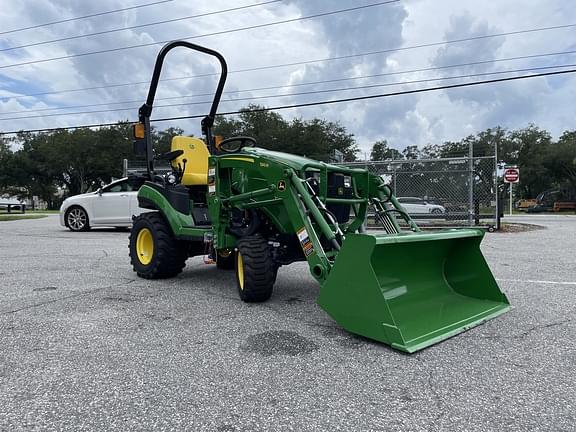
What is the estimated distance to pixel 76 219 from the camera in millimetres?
13383

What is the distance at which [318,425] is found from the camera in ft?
7.41

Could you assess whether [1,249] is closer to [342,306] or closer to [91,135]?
[342,306]

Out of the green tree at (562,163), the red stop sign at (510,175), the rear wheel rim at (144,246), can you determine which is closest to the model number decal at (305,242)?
the rear wheel rim at (144,246)

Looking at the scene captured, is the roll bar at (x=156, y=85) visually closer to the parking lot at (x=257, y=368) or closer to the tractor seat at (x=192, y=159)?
the tractor seat at (x=192, y=159)

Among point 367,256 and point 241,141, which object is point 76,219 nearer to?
point 241,141

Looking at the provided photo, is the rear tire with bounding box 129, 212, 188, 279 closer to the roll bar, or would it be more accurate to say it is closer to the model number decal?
the roll bar

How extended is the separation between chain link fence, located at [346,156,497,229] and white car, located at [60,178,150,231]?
247 inches

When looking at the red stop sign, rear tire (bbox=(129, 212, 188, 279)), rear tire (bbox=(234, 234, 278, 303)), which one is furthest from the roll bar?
the red stop sign

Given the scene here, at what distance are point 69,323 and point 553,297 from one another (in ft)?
15.7

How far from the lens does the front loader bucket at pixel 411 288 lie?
10.8ft

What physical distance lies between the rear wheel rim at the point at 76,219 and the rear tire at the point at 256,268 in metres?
10.3

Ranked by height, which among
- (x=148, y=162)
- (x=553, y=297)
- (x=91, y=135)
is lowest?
(x=553, y=297)

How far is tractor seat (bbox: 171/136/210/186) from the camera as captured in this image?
6.05 meters

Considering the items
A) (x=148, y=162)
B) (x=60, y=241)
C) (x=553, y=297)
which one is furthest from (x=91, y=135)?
(x=553, y=297)
